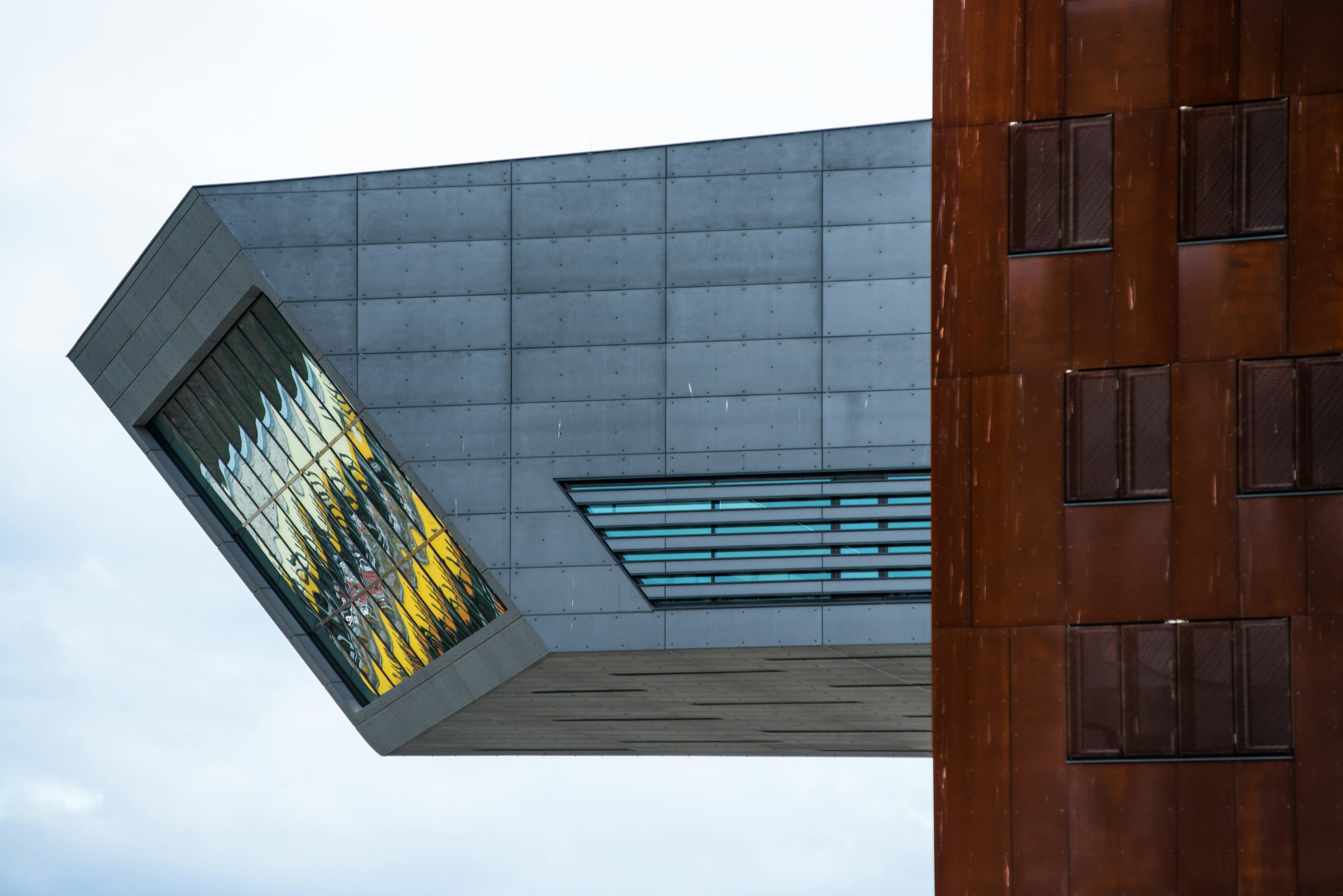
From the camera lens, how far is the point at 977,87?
1480cm

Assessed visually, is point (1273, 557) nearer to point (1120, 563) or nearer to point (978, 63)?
point (1120, 563)

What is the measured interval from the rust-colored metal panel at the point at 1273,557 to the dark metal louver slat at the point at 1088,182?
2644 millimetres

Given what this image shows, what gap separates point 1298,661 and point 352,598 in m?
21.5

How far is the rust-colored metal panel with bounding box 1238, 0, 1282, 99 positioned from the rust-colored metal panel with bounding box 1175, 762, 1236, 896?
5.58 m

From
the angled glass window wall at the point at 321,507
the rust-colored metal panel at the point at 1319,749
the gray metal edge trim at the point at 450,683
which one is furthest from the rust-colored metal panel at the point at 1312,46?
the angled glass window wall at the point at 321,507

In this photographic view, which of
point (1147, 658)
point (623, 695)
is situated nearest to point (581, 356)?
point (623, 695)

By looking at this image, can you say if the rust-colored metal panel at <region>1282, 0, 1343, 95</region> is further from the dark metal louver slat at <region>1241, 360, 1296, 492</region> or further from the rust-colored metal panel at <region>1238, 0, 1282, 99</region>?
the dark metal louver slat at <region>1241, 360, 1296, 492</region>

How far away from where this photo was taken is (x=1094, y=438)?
13984 millimetres

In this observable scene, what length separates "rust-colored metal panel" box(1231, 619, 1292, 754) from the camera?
1312 centimetres

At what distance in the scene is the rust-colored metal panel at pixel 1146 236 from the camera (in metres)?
13.9

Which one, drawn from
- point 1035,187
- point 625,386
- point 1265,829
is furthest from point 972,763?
point 625,386

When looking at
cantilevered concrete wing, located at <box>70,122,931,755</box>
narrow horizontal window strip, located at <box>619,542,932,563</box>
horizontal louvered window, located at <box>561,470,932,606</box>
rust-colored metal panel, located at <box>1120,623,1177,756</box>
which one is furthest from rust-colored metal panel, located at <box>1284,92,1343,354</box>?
narrow horizontal window strip, located at <box>619,542,932,563</box>

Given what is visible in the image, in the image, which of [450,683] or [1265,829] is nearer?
[1265,829]

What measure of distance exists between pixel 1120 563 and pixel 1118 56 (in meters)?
4.39
